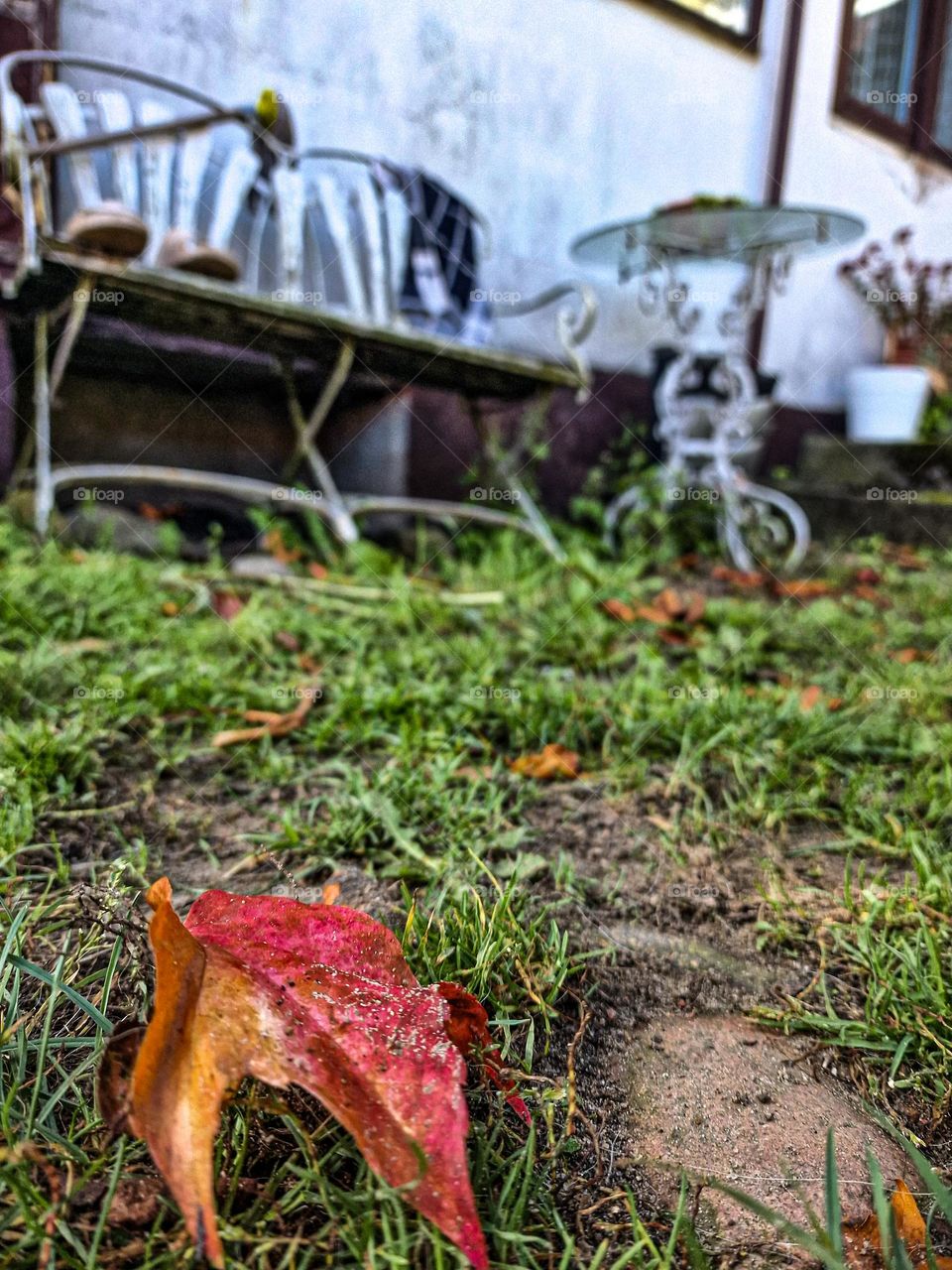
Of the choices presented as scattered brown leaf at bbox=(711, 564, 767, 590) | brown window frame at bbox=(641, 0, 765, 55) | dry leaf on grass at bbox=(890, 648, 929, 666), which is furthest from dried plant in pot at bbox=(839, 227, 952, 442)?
dry leaf on grass at bbox=(890, 648, 929, 666)

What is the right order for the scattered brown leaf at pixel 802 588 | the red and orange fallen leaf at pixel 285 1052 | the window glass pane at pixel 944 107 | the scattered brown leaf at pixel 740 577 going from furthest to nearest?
the window glass pane at pixel 944 107 → the scattered brown leaf at pixel 740 577 → the scattered brown leaf at pixel 802 588 → the red and orange fallen leaf at pixel 285 1052

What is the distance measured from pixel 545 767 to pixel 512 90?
3.70 metres

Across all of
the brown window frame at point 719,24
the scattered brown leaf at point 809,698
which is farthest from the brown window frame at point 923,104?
the scattered brown leaf at point 809,698

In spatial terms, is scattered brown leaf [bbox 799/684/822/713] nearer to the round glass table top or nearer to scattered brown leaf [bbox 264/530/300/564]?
scattered brown leaf [bbox 264/530/300/564]

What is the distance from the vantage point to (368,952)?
2.29ft

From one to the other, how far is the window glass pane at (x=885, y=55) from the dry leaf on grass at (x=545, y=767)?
558 centimetres

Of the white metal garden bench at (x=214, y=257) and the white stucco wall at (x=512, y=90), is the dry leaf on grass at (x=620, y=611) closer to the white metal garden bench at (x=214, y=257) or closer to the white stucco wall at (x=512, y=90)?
the white metal garden bench at (x=214, y=257)

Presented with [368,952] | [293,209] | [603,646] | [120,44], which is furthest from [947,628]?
[120,44]

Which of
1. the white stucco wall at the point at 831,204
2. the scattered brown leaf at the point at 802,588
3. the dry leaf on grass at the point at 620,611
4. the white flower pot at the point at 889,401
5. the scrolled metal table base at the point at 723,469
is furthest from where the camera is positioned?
the white flower pot at the point at 889,401

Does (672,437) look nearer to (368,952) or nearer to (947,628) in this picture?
(947,628)

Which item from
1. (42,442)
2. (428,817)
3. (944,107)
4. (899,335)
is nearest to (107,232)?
(42,442)

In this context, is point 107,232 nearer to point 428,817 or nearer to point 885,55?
point 428,817

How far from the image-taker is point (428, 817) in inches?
49.2

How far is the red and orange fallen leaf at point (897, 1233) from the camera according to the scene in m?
0.64
